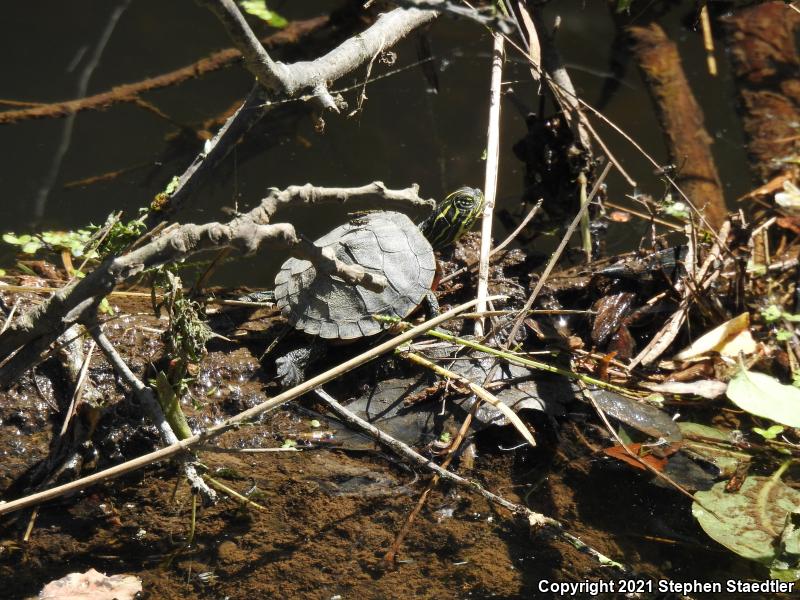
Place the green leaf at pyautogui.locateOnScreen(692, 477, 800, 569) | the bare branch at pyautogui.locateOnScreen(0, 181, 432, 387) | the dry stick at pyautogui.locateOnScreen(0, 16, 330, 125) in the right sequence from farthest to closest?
the dry stick at pyautogui.locateOnScreen(0, 16, 330, 125)
the green leaf at pyautogui.locateOnScreen(692, 477, 800, 569)
the bare branch at pyautogui.locateOnScreen(0, 181, 432, 387)

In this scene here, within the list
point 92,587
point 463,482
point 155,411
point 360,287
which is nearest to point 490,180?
point 360,287

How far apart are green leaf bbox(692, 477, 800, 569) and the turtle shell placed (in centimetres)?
136

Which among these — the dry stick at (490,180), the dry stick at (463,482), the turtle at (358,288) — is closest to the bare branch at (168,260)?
the dry stick at (463,482)

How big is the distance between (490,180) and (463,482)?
4.72 ft

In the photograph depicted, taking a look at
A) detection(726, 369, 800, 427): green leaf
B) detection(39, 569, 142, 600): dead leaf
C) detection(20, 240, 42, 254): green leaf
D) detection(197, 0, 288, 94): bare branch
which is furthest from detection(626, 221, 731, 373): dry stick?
detection(20, 240, 42, 254): green leaf

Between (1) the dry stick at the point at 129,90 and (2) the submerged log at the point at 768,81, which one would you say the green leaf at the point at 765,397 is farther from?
(1) the dry stick at the point at 129,90

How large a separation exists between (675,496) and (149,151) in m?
3.61

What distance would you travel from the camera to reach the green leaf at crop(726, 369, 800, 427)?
7.54 ft

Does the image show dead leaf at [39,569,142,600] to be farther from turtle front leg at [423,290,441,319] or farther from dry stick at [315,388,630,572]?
turtle front leg at [423,290,441,319]

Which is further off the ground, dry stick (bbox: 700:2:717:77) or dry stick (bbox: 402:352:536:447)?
dry stick (bbox: 700:2:717:77)

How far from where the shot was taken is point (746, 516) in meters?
2.19

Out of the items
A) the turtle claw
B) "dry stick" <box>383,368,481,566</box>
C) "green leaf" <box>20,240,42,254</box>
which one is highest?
"green leaf" <box>20,240,42,254</box>

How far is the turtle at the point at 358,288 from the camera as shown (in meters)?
2.77

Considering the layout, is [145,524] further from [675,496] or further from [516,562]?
[675,496]
